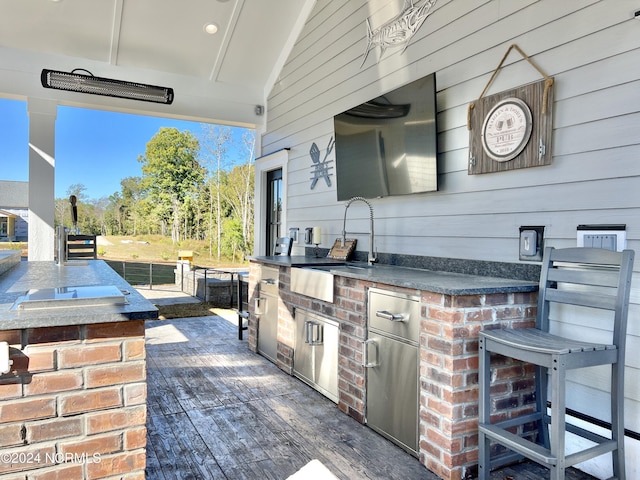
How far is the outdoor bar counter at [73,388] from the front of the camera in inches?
46.0

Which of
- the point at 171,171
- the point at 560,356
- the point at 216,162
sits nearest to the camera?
the point at 560,356

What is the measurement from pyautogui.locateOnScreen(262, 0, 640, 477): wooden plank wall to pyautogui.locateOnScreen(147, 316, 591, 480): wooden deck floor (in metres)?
1.10

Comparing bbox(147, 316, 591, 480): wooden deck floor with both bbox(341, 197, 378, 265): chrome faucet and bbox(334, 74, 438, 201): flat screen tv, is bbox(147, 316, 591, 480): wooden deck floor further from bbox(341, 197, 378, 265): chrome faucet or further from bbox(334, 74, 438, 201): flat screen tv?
bbox(334, 74, 438, 201): flat screen tv

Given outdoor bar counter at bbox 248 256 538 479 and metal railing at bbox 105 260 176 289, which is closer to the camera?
outdoor bar counter at bbox 248 256 538 479

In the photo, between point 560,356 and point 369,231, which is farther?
point 369,231

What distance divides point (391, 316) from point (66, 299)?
1.60m

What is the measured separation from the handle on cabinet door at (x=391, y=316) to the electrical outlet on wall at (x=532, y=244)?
731mm

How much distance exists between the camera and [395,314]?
243 centimetres

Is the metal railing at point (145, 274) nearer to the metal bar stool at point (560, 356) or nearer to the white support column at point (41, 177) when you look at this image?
the white support column at point (41, 177)

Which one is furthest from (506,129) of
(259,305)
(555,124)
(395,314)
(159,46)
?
(159,46)

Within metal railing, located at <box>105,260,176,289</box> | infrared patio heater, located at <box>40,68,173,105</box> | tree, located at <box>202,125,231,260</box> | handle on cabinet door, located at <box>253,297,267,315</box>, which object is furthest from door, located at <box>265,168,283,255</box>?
tree, located at <box>202,125,231,260</box>

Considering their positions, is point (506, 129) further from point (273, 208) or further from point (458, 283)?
point (273, 208)

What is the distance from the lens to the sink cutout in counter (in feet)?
4.12

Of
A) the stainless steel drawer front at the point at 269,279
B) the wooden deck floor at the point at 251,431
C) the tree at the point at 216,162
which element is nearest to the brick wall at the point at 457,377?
the wooden deck floor at the point at 251,431
